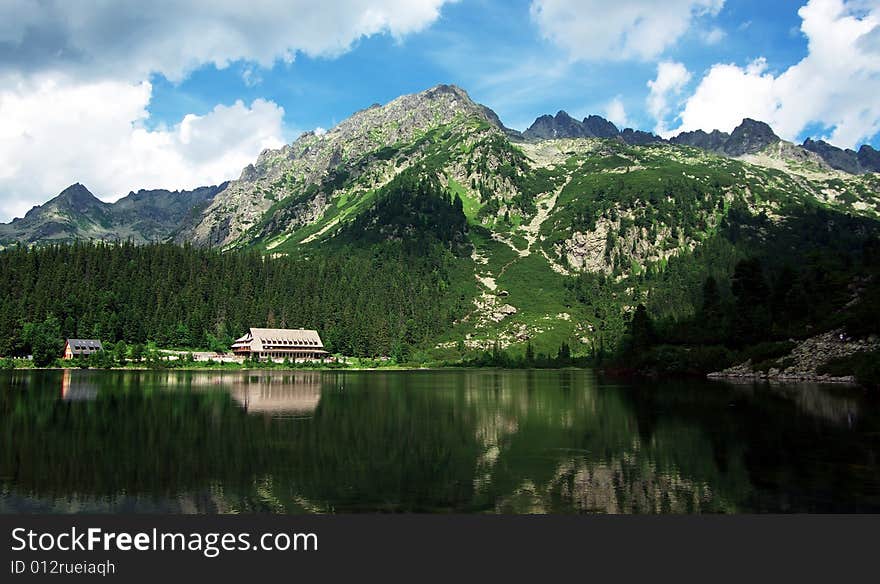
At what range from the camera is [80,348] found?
170625 millimetres

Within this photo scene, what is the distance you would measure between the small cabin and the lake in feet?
391

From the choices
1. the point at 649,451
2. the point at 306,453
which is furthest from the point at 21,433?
the point at 649,451

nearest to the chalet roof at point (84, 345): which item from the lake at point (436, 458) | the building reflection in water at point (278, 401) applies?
the building reflection in water at point (278, 401)

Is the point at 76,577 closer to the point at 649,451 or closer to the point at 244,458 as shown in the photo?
the point at 244,458

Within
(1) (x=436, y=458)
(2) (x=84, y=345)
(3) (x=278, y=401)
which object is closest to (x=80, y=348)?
(2) (x=84, y=345)

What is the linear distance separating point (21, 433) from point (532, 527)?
37.4 metres

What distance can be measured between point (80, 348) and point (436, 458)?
17079cm

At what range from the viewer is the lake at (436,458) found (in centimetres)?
2445

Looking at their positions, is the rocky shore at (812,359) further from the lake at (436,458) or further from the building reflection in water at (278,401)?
the building reflection in water at (278,401)

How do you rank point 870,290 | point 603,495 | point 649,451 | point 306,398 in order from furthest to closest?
point 870,290
point 306,398
point 649,451
point 603,495

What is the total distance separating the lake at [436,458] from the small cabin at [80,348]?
391 ft

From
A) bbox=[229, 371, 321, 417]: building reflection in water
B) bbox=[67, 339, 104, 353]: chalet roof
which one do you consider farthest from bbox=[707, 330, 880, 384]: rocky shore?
bbox=[67, 339, 104, 353]: chalet roof

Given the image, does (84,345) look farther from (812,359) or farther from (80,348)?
(812,359)

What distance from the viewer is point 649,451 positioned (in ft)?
120
